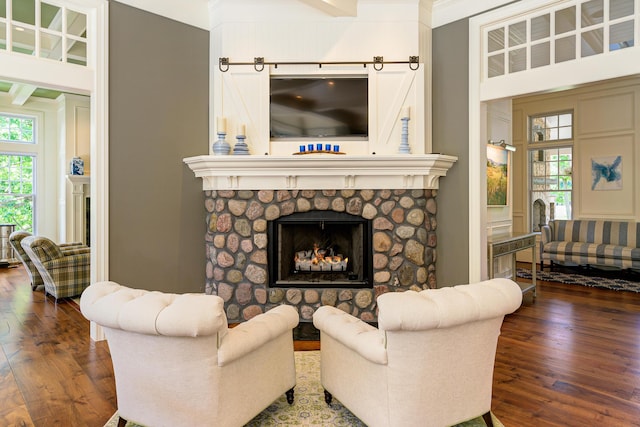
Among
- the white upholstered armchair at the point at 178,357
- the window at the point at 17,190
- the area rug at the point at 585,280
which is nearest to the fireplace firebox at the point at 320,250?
the white upholstered armchair at the point at 178,357

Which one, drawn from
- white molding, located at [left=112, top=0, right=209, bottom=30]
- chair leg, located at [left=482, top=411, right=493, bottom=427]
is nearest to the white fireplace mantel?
white molding, located at [left=112, top=0, right=209, bottom=30]

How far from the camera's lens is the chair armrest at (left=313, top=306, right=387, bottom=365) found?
172 centimetres

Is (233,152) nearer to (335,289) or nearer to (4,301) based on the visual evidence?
(335,289)

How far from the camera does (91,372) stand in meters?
2.74

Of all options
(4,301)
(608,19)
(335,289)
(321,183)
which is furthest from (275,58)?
(4,301)

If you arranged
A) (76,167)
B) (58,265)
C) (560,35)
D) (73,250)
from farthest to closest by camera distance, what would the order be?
(76,167) < (73,250) < (58,265) < (560,35)

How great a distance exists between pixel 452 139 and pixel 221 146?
7.23 feet

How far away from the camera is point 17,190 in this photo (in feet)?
23.8

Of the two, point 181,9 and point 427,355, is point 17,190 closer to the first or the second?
point 181,9

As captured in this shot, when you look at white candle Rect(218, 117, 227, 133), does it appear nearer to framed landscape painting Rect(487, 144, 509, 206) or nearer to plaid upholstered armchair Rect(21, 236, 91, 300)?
plaid upholstered armchair Rect(21, 236, 91, 300)

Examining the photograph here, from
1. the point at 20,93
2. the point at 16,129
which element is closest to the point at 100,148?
the point at 20,93

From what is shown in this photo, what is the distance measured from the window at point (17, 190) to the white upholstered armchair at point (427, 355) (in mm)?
7733

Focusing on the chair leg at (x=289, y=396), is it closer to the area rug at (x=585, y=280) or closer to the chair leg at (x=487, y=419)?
the chair leg at (x=487, y=419)

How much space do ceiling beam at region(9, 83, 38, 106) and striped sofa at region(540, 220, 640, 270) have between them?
8.71 meters
